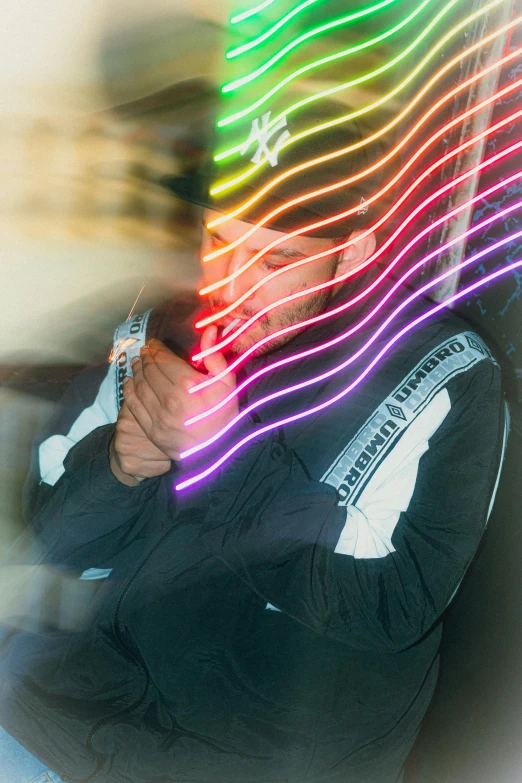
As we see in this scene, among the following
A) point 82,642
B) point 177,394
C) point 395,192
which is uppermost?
point 395,192

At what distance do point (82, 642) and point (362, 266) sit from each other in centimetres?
73

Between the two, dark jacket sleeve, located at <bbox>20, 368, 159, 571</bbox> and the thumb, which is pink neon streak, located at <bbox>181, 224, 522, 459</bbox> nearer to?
the thumb

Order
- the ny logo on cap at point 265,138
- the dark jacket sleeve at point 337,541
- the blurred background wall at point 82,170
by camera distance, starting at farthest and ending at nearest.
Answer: the blurred background wall at point 82,170
the ny logo on cap at point 265,138
the dark jacket sleeve at point 337,541

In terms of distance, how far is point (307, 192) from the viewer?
1037 mm

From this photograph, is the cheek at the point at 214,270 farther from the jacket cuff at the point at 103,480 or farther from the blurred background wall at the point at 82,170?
the blurred background wall at the point at 82,170

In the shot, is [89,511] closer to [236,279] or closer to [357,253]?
[236,279]

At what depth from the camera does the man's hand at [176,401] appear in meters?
0.93

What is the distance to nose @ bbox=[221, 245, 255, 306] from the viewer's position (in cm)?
106

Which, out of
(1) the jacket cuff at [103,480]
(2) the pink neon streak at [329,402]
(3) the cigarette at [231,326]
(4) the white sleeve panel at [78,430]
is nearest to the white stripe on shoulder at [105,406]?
(4) the white sleeve panel at [78,430]

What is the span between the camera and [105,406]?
1263mm

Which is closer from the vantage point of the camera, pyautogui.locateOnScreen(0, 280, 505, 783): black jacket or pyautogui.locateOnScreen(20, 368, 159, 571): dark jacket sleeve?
pyautogui.locateOnScreen(0, 280, 505, 783): black jacket

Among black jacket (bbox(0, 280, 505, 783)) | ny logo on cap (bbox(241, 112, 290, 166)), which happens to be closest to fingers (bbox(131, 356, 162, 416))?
black jacket (bbox(0, 280, 505, 783))

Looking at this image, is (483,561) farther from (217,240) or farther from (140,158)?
(140,158)

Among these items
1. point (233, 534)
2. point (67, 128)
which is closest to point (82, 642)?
point (233, 534)
